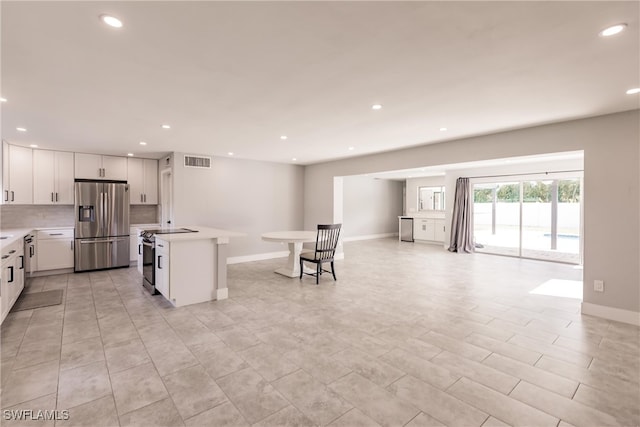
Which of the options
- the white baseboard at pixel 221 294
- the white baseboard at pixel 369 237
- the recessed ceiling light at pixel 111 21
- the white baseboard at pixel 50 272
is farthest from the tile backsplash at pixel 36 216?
the white baseboard at pixel 369 237

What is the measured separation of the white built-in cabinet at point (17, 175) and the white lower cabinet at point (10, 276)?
1.83 meters

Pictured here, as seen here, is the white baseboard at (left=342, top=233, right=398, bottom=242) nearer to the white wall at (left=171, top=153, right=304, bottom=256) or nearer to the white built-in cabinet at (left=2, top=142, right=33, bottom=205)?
the white wall at (left=171, top=153, right=304, bottom=256)

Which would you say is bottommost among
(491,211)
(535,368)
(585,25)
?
(535,368)

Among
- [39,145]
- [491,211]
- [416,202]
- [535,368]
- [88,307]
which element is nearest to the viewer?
[535,368]

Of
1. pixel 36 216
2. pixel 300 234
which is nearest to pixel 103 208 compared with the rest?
pixel 36 216

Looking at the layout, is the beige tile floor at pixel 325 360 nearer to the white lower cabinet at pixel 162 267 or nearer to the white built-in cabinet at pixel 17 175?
the white lower cabinet at pixel 162 267

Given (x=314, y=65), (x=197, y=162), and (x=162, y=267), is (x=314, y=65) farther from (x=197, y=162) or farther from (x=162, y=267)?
(x=197, y=162)

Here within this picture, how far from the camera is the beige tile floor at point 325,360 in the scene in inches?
74.3

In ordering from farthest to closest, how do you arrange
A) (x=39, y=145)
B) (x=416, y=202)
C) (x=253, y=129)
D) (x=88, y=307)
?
(x=416, y=202), (x=39, y=145), (x=253, y=129), (x=88, y=307)

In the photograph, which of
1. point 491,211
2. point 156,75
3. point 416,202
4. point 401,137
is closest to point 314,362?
point 156,75

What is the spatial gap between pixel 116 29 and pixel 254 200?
535cm

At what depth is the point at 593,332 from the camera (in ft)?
10.1

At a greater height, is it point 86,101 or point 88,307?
point 86,101

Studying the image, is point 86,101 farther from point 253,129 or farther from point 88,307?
point 88,307
